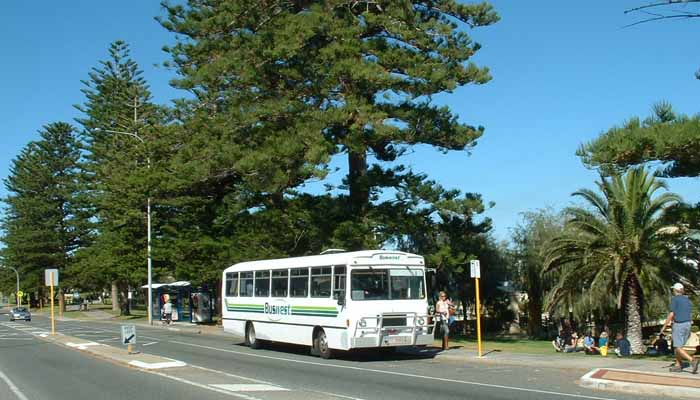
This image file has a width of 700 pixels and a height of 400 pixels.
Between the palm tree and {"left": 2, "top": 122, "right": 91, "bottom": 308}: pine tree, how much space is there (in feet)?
222

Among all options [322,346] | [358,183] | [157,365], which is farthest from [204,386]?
[358,183]

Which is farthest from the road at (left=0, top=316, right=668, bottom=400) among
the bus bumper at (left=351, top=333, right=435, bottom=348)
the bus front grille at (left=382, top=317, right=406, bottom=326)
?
the bus front grille at (left=382, top=317, right=406, bottom=326)

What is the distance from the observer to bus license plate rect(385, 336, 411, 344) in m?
19.8

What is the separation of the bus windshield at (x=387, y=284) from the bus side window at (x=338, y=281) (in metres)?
0.32

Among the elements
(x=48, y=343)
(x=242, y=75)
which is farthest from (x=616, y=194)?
(x=48, y=343)

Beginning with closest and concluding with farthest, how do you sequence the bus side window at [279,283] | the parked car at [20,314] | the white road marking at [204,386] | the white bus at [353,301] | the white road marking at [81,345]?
1. the white road marking at [204,386]
2. the white bus at [353,301]
3. the bus side window at [279,283]
4. the white road marking at [81,345]
5. the parked car at [20,314]

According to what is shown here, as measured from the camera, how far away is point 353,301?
64.5 feet

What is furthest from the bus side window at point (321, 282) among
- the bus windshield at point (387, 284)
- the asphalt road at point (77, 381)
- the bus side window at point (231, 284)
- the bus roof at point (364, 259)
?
the bus side window at point (231, 284)

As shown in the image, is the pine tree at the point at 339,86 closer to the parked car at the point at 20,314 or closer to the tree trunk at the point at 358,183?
the tree trunk at the point at 358,183

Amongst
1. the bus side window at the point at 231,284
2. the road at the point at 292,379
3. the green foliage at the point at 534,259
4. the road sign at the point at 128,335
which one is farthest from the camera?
the green foliage at the point at 534,259

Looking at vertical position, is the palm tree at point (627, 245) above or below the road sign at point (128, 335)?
above

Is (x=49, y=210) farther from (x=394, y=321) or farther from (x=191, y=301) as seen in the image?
(x=394, y=321)

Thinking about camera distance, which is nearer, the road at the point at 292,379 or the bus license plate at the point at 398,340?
the road at the point at 292,379

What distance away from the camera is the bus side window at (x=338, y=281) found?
20.0 metres
